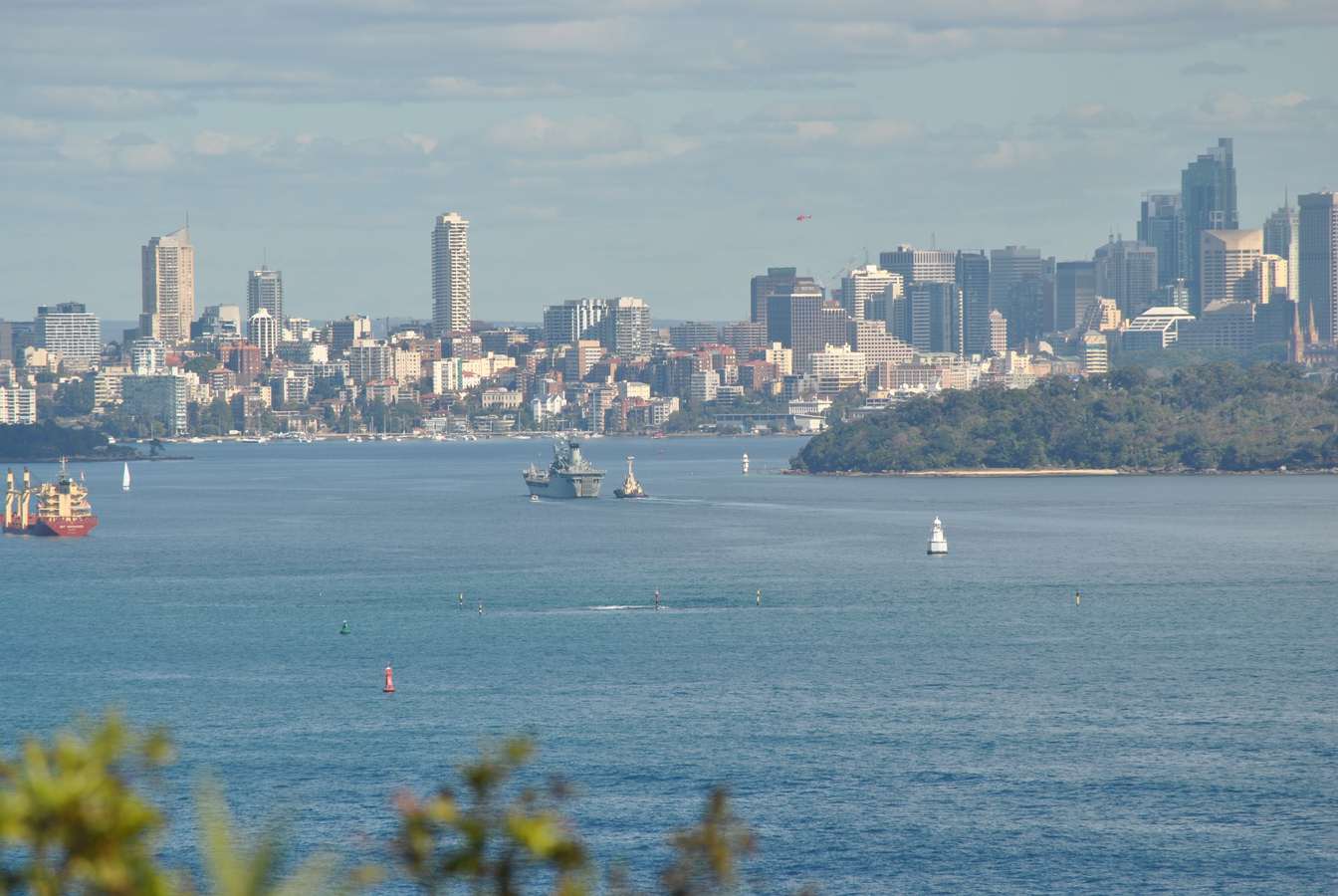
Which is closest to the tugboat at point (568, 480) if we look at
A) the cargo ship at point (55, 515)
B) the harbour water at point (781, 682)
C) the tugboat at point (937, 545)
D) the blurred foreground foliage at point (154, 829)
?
the harbour water at point (781, 682)

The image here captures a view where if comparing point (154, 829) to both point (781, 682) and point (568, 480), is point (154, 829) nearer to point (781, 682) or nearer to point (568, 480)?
point (781, 682)

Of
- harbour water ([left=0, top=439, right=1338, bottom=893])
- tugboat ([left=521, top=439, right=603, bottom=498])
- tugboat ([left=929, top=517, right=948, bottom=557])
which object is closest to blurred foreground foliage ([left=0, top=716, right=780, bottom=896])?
harbour water ([left=0, top=439, right=1338, bottom=893])

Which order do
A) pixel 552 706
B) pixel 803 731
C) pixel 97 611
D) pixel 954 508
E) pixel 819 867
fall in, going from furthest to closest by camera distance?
pixel 954 508 < pixel 97 611 < pixel 552 706 < pixel 803 731 < pixel 819 867

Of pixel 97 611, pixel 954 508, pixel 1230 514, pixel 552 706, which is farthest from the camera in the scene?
pixel 954 508

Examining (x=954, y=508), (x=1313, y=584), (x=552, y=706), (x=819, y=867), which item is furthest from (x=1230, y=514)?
(x=819, y=867)

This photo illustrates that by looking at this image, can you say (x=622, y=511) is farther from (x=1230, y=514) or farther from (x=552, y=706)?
(x=552, y=706)

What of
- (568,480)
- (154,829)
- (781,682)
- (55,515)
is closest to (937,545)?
(781,682)

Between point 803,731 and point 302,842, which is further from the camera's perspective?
point 803,731

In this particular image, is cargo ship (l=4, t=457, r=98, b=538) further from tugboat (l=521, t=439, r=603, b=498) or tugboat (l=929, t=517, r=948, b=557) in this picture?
tugboat (l=929, t=517, r=948, b=557)
